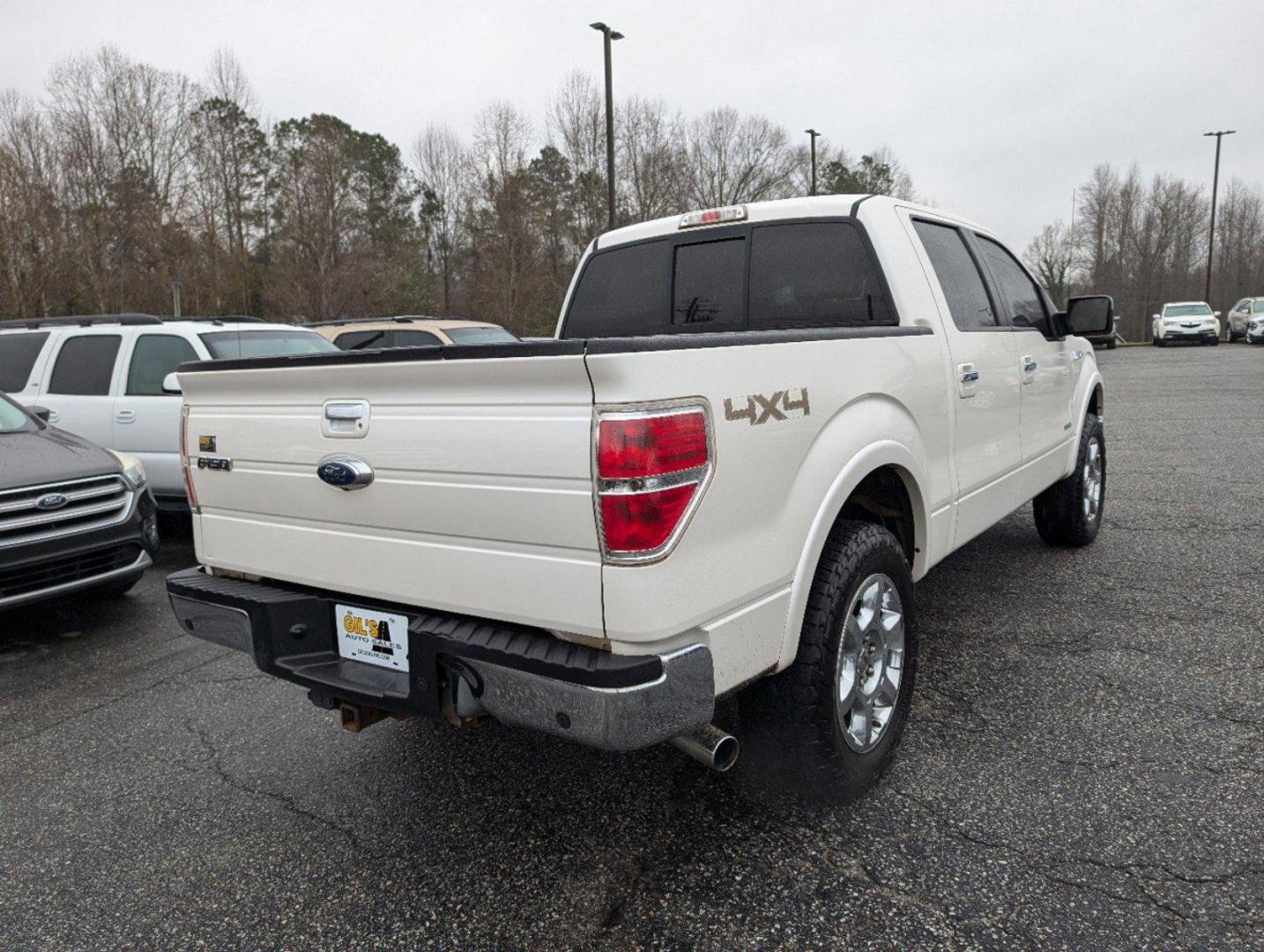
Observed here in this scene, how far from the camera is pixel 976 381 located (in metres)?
3.68

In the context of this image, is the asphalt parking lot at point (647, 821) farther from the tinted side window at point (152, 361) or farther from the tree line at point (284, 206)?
the tree line at point (284, 206)

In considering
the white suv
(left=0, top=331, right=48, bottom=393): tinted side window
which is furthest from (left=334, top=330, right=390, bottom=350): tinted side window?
(left=0, top=331, right=48, bottom=393): tinted side window

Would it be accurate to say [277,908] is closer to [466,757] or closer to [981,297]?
[466,757]

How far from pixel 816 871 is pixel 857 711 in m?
0.51

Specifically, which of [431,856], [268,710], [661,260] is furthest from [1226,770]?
[268,710]

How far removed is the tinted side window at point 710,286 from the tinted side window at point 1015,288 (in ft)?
4.57

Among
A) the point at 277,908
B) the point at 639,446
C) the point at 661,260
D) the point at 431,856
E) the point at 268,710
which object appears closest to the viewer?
the point at 639,446

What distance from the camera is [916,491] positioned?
125 inches

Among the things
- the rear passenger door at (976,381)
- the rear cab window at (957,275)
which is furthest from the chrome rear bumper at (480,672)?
the rear cab window at (957,275)

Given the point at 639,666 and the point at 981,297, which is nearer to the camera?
the point at 639,666

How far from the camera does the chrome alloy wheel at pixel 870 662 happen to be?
106 inches

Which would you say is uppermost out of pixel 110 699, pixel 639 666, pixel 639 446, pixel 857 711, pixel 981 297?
pixel 981 297

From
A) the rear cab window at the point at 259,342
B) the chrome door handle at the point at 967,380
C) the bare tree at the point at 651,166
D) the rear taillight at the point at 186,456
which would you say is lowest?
the rear taillight at the point at 186,456

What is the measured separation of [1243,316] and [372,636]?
4036 cm
